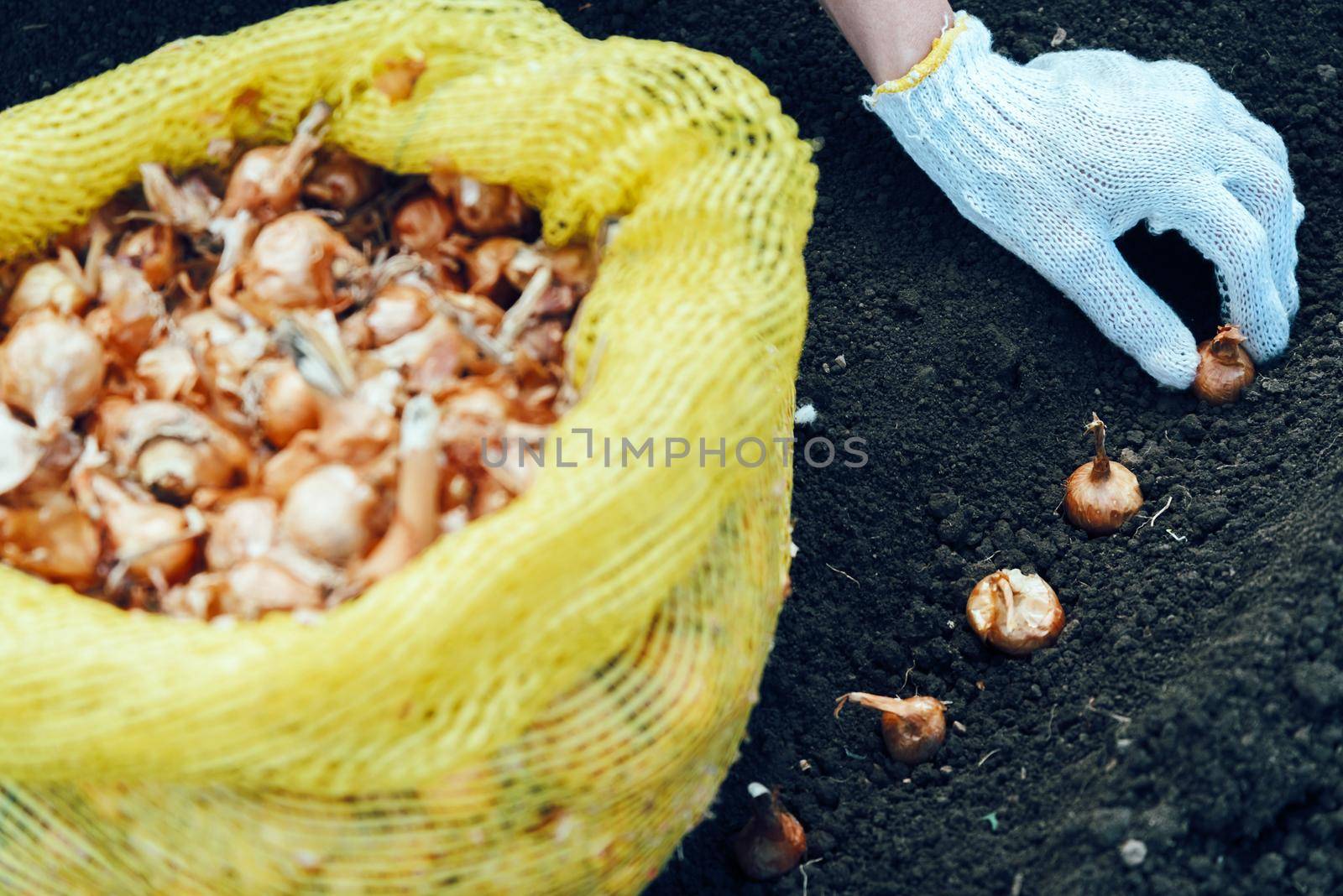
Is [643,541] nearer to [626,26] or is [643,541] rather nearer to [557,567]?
[557,567]

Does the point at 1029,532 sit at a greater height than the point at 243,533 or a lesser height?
lesser

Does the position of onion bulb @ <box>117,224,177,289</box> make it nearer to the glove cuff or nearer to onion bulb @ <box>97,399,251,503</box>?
onion bulb @ <box>97,399,251,503</box>

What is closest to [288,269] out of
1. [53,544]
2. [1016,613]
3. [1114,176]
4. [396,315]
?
[396,315]

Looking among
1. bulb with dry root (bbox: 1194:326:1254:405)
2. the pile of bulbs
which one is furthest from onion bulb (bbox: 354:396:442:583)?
bulb with dry root (bbox: 1194:326:1254:405)

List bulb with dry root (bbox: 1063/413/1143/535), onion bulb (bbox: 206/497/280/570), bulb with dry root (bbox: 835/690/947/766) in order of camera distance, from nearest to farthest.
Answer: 1. onion bulb (bbox: 206/497/280/570)
2. bulb with dry root (bbox: 835/690/947/766)
3. bulb with dry root (bbox: 1063/413/1143/535)

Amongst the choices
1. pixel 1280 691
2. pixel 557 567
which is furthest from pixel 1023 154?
pixel 557 567

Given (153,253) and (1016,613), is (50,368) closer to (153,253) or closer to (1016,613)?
(153,253)

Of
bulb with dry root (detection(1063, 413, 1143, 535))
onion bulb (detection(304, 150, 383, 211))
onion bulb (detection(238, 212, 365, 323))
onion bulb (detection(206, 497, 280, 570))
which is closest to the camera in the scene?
onion bulb (detection(206, 497, 280, 570))

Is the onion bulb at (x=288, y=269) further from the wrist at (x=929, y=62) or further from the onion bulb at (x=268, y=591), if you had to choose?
the wrist at (x=929, y=62)
